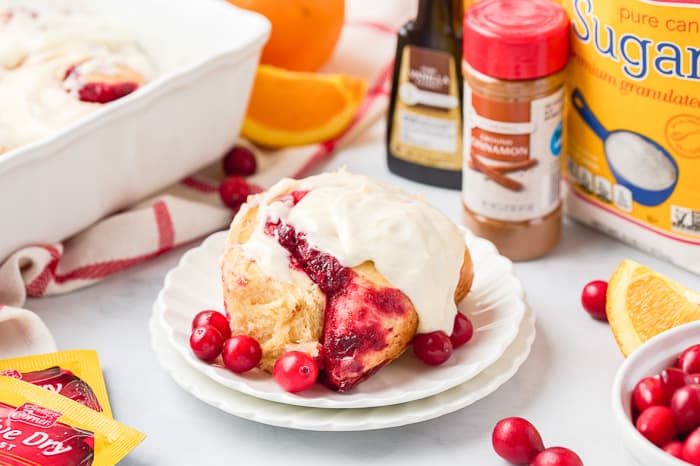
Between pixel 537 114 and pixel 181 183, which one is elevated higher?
pixel 537 114

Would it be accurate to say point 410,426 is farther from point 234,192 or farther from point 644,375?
point 234,192

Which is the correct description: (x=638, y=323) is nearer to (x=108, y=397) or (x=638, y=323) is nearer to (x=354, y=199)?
(x=354, y=199)

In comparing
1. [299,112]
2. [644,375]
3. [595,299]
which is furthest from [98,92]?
[644,375]

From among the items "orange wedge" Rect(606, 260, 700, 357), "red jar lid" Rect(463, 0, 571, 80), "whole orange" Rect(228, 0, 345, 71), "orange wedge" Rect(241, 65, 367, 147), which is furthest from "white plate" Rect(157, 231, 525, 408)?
"whole orange" Rect(228, 0, 345, 71)

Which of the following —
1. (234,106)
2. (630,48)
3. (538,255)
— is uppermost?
(630,48)

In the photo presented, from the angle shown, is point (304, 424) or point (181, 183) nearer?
point (304, 424)

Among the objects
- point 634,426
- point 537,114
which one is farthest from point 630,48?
point 634,426
